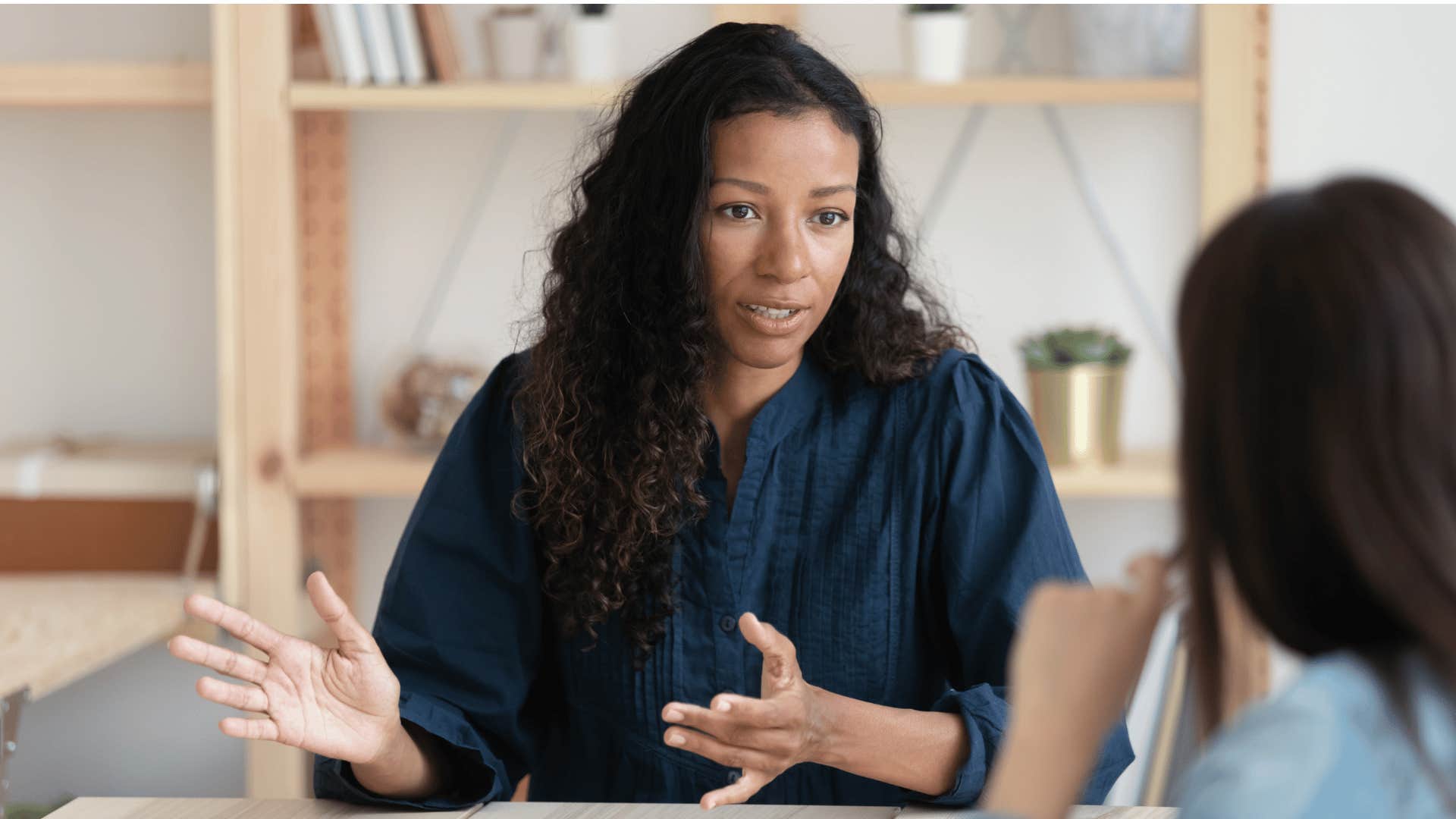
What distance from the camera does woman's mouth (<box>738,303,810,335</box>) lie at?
1.24 metres

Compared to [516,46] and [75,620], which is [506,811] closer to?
[75,620]

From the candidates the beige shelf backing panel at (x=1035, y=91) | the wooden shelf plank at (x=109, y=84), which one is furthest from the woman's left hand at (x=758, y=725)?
the wooden shelf plank at (x=109, y=84)

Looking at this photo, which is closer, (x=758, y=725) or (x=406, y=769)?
(x=758, y=725)

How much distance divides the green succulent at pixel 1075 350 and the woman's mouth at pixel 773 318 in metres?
0.95

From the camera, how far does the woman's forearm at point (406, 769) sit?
43.8 inches

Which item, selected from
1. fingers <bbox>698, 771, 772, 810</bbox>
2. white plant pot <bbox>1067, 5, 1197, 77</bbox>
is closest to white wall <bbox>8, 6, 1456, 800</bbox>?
white plant pot <bbox>1067, 5, 1197, 77</bbox>

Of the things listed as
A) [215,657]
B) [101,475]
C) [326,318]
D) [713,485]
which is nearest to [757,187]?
[713,485]

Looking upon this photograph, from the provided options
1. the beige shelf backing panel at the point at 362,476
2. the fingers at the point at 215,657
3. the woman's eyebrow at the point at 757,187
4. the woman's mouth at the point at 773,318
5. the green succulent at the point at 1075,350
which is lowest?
the beige shelf backing panel at the point at 362,476

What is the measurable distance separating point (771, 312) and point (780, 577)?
27 cm

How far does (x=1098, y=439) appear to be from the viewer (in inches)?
83.4

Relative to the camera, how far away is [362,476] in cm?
212

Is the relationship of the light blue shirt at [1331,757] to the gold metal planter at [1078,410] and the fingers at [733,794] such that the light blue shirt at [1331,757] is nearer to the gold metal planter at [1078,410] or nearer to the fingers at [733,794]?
the fingers at [733,794]

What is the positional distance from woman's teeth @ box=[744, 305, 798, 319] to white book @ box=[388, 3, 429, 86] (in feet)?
3.56

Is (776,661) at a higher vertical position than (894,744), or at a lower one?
higher
